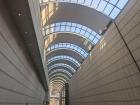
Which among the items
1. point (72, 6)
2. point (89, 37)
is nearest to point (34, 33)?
point (72, 6)

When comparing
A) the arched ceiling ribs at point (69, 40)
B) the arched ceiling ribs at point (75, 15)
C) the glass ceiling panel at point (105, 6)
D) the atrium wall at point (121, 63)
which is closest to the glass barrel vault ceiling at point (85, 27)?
the glass ceiling panel at point (105, 6)

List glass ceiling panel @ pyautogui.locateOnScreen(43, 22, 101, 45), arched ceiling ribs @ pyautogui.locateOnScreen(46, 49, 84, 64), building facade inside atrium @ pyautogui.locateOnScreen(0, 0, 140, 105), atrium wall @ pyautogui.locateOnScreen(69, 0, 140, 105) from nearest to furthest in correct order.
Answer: building facade inside atrium @ pyautogui.locateOnScreen(0, 0, 140, 105)
atrium wall @ pyautogui.locateOnScreen(69, 0, 140, 105)
glass ceiling panel @ pyautogui.locateOnScreen(43, 22, 101, 45)
arched ceiling ribs @ pyautogui.locateOnScreen(46, 49, 84, 64)

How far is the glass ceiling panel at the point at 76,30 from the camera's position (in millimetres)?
34219

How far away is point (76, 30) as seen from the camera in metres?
35.9

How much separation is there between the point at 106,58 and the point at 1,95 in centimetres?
803

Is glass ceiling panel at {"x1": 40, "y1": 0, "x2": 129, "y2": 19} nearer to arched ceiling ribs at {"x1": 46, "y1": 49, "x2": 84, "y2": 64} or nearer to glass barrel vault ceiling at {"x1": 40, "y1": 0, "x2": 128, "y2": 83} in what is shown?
glass barrel vault ceiling at {"x1": 40, "y1": 0, "x2": 128, "y2": 83}

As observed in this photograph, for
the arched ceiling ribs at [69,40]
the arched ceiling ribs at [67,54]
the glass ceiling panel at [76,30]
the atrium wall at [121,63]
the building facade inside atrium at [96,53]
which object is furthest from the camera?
the arched ceiling ribs at [67,54]

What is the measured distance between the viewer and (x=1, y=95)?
23.5 feet

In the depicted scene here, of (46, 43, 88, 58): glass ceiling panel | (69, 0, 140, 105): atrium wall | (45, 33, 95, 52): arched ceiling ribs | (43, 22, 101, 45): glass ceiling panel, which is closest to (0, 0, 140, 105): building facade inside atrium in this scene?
(69, 0, 140, 105): atrium wall

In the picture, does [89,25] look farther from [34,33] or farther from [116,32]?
[34,33]

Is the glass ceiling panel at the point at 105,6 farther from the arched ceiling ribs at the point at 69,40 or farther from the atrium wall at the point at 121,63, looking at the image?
the atrium wall at the point at 121,63

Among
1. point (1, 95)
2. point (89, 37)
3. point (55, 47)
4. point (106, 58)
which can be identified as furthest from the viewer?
point (55, 47)

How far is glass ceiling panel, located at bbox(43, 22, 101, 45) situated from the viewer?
34219mm

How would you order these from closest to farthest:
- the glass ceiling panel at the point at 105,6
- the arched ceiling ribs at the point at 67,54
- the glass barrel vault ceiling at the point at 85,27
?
the glass barrel vault ceiling at the point at 85,27, the glass ceiling panel at the point at 105,6, the arched ceiling ribs at the point at 67,54
